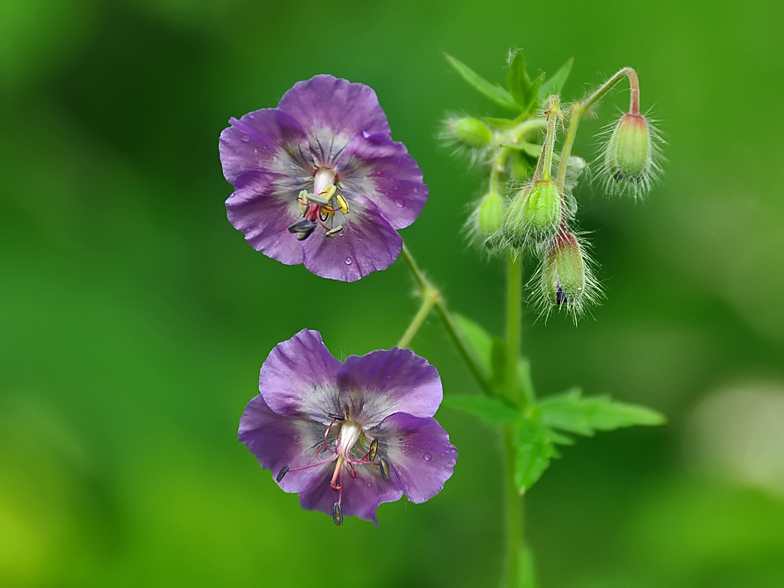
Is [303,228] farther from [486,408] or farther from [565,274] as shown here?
[486,408]

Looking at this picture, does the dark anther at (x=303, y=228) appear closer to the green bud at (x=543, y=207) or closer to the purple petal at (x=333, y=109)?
the purple petal at (x=333, y=109)

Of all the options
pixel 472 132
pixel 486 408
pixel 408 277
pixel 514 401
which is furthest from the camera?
pixel 408 277

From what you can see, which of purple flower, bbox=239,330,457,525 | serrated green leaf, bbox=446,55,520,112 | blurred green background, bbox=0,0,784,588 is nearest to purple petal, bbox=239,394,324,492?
purple flower, bbox=239,330,457,525

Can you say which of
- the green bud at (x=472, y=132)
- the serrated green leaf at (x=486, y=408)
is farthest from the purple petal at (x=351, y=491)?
the green bud at (x=472, y=132)

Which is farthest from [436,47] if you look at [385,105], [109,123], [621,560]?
[621,560]

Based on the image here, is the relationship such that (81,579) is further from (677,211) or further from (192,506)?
(677,211)

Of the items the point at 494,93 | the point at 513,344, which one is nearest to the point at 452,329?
the point at 513,344
